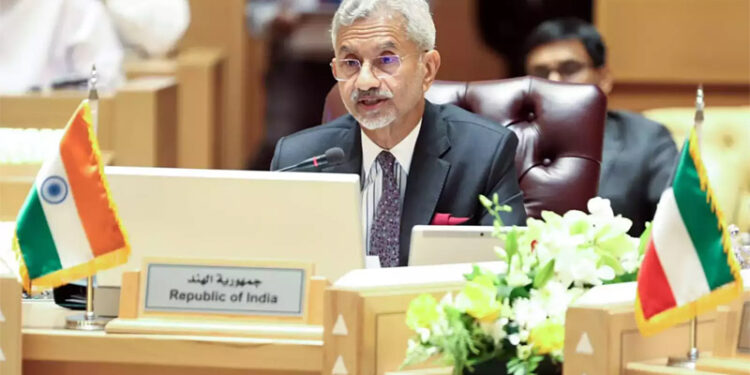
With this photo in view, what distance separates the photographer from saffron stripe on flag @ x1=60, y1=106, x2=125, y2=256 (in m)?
2.11

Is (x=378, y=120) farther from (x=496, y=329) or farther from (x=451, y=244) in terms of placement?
(x=496, y=329)

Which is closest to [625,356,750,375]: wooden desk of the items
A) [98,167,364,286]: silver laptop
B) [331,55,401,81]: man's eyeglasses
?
[98,167,364,286]: silver laptop

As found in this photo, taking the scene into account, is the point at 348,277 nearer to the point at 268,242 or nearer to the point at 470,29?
the point at 268,242

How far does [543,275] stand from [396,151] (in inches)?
37.1

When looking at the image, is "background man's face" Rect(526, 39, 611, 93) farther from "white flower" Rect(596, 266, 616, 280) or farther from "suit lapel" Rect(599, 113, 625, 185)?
"white flower" Rect(596, 266, 616, 280)

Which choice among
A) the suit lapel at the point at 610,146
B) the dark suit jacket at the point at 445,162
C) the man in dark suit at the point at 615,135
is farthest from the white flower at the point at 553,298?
the suit lapel at the point at 610,146

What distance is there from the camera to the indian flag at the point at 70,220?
6.97 ft

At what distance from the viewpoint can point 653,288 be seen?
71.8 inches

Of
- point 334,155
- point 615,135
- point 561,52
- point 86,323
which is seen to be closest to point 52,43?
point 561,52

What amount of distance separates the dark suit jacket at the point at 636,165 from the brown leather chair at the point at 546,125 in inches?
21.8

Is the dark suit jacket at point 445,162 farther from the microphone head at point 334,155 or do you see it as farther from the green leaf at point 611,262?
the green leaf at point 611,262

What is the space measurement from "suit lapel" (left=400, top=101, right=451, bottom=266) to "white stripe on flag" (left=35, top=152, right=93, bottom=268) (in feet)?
2.36


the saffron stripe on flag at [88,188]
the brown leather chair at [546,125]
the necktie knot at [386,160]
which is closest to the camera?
the saffron stripe on flag at [88,188]

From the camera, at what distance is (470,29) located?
7.42 metres
